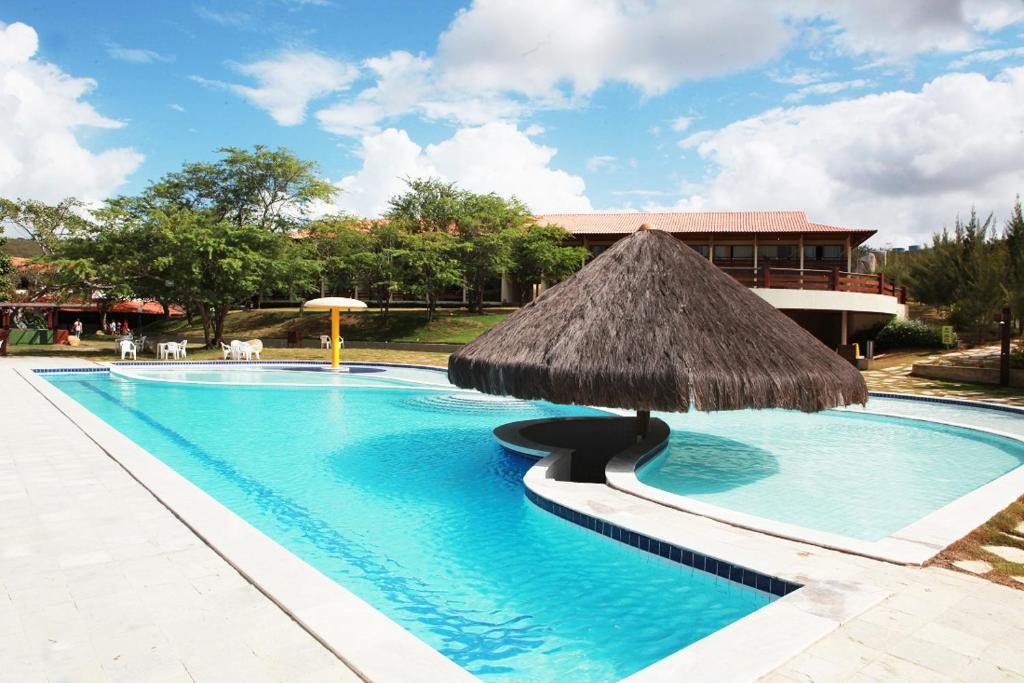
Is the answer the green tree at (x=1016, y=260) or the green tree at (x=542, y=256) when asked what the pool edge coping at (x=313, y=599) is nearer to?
the green tree at (x=1016, y=260)

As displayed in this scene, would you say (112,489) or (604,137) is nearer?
(112,489)

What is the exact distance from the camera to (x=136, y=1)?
42.0 ft

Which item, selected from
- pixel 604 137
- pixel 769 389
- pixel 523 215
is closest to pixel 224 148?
pixel 523 215

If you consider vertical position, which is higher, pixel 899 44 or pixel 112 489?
pixel 899 44

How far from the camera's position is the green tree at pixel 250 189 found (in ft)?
86.9

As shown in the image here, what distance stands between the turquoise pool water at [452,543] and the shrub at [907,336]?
17750mm

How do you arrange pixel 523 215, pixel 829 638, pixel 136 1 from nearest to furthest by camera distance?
pixel 829 638, pixel 136 1, pixel 523 215

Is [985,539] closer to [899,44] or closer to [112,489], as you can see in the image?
[112,489]

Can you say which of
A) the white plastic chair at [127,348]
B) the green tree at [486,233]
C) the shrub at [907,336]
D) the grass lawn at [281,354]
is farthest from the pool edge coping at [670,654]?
the green tree at [486,233]

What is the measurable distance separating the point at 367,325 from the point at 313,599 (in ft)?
98.6

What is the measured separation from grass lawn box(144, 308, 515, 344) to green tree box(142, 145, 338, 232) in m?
6.68

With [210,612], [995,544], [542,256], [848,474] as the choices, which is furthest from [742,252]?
[210,612]

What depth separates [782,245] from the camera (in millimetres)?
34844

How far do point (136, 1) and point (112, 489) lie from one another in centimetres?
1178
